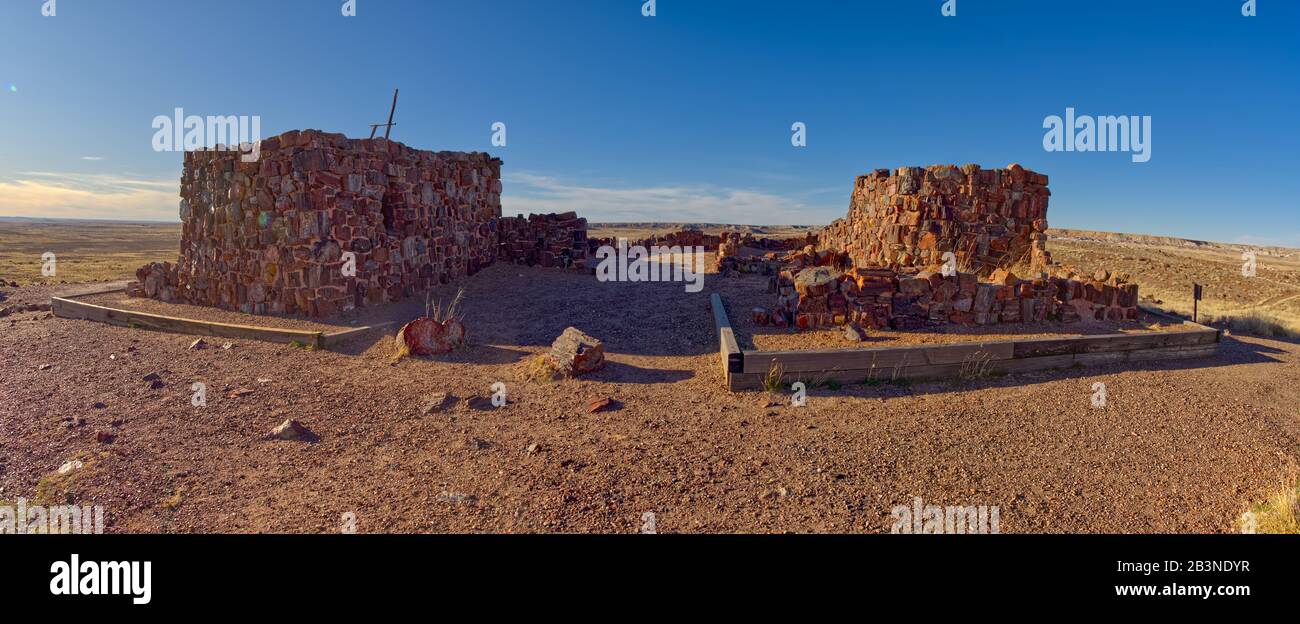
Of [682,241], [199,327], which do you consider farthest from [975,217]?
[682,241]

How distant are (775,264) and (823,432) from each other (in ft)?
39.4

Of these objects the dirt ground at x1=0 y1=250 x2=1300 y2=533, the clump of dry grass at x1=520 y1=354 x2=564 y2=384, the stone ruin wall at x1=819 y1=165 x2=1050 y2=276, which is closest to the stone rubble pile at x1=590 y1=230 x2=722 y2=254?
the stone ruin wall at x1=819 y1=165 x2=1050 y2=276

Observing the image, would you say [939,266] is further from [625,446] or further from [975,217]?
[625,446]

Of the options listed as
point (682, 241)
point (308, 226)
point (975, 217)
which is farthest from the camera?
point (682, 241)

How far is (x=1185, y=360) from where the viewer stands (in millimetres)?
8242

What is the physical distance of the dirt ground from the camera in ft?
13.9

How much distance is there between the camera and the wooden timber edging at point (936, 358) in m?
7.02

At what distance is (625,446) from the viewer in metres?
5.40

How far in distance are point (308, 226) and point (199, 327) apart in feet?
7.98

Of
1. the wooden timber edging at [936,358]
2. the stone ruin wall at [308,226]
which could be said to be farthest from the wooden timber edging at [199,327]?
the wooden timber edging at [936,358]

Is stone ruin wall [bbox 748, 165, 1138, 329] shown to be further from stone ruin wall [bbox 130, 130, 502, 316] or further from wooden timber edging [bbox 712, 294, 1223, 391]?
stone ruin wall [bbox 130, 130, 502, 316]

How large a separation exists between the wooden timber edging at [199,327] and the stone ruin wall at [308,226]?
55.7 inches

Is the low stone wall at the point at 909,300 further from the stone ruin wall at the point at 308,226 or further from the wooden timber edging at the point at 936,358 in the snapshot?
the stone ruin wall at the point at 308,226
